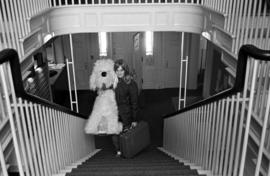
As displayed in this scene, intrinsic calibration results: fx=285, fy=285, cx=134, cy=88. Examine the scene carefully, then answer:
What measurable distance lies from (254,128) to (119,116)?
2.67 metres

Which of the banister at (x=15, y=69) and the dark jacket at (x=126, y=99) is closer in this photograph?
the banister at (x=15, y=69)

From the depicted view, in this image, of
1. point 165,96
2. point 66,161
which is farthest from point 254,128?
point 165,96

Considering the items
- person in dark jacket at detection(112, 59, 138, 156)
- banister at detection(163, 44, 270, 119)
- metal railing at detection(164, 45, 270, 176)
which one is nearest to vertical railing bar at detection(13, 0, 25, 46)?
person in dark jacket at detection(112, 59, 138, 156)

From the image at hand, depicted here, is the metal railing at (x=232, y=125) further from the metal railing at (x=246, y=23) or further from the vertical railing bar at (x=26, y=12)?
the vertical railing bar at (x=26, y=12)

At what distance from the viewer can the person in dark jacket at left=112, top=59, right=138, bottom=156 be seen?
4359 millimetres

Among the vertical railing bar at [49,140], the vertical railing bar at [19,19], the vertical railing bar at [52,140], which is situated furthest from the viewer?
the vertical railing bar at [19,19]

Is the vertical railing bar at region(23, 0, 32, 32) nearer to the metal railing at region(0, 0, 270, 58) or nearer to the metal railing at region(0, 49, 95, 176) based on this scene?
the metal railing at region(0, 0, 270, 58)

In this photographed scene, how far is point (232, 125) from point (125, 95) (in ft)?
6.15

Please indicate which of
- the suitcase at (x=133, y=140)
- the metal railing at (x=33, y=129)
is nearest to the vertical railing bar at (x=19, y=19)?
the metal railing at (x=33, y=129)

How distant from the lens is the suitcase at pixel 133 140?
4594 millimetres

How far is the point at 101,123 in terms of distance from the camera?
4.43m

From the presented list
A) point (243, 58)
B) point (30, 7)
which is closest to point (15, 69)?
point (243, 58)

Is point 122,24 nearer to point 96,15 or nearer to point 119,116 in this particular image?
point 96,15

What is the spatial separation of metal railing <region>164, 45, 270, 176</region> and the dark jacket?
29.9 inches
